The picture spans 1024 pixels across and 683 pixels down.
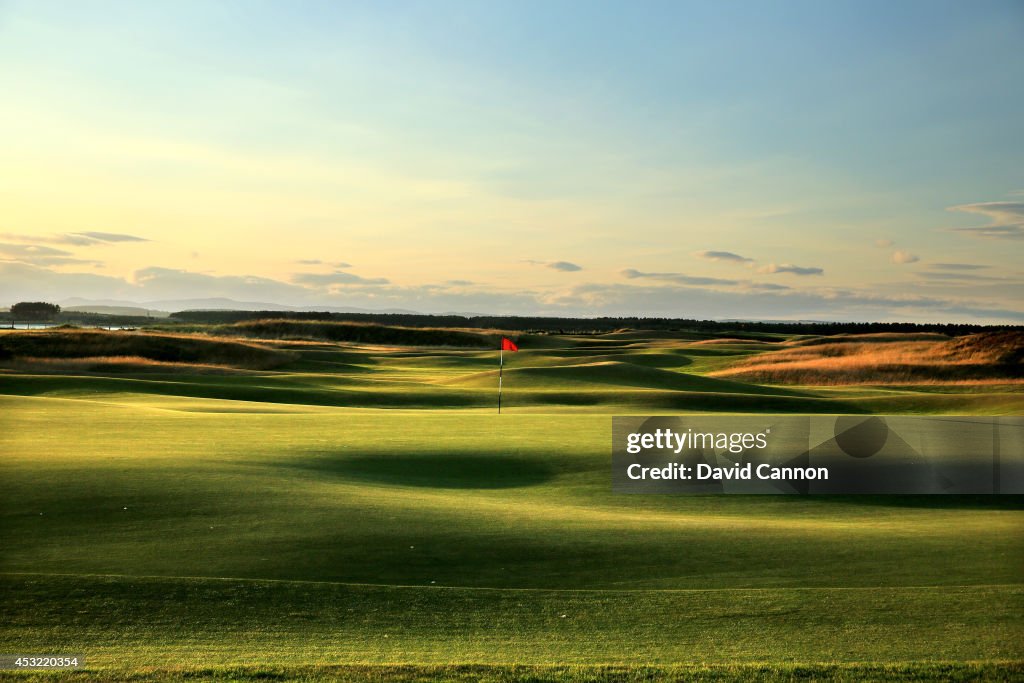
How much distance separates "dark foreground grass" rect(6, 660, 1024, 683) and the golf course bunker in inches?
323

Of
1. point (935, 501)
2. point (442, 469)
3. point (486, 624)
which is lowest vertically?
point (935, 501)

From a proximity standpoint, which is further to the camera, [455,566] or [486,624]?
[455,566]

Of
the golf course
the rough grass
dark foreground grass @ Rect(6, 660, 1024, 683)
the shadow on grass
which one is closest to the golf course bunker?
the golf course

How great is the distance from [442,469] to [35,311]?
165415 millimetres

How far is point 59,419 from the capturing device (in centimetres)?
2030

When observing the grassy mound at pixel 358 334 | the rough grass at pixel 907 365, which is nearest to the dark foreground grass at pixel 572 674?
the rough grass at pixel 907 365

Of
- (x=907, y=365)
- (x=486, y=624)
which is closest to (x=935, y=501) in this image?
(x=486, y=624)

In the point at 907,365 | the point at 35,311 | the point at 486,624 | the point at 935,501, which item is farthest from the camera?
the point at 35,311

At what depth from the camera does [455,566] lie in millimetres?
9695

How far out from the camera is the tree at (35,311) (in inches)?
6089

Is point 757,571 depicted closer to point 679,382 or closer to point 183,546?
point 183,546

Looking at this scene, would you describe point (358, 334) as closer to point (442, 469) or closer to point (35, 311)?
point (35, 311)

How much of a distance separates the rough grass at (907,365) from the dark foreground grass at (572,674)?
1467 inches

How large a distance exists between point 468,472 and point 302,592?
7.81 m
